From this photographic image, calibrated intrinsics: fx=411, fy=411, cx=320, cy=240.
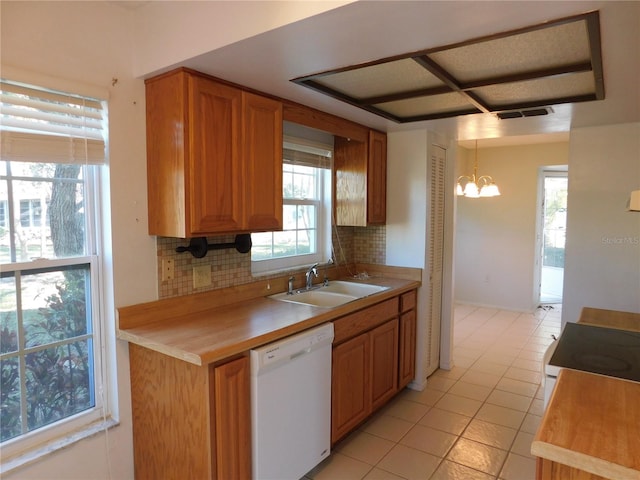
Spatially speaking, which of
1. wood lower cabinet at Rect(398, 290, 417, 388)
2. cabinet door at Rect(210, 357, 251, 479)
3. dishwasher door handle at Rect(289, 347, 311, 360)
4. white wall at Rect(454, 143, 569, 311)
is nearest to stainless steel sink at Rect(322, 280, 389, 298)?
wood lower cabinet at Rect(398, 290, 417, 388)

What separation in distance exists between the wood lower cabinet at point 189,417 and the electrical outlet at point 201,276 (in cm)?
45

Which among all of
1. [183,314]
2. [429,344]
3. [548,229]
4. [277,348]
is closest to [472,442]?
[429,344]

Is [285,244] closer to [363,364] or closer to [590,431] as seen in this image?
[363,364]

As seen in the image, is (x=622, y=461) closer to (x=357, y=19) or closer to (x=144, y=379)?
(x=357, y=19)

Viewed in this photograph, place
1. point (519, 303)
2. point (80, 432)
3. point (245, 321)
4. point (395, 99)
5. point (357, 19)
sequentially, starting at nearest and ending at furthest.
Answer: point (357, 19)
point (80, 432)
point (245, 321)
point (395, 99)
point (519, 303)

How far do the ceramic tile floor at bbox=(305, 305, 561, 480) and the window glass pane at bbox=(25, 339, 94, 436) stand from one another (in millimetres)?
1251

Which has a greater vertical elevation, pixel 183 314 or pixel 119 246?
pixel 119 246

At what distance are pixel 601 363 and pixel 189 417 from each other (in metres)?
1.72

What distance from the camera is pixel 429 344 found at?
3.56 meters

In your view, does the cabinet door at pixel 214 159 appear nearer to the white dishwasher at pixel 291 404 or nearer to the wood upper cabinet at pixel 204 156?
the wood upper cabinet at pixel 204 156

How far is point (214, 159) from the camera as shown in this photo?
1954 millimetres

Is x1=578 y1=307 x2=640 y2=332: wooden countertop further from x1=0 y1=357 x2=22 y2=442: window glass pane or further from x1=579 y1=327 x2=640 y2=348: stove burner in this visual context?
x1=0 y1=357 x2=22 y2=442: window glass pane

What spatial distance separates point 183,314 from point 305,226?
1325mm

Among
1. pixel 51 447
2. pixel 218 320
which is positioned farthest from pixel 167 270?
pixel 51 447
